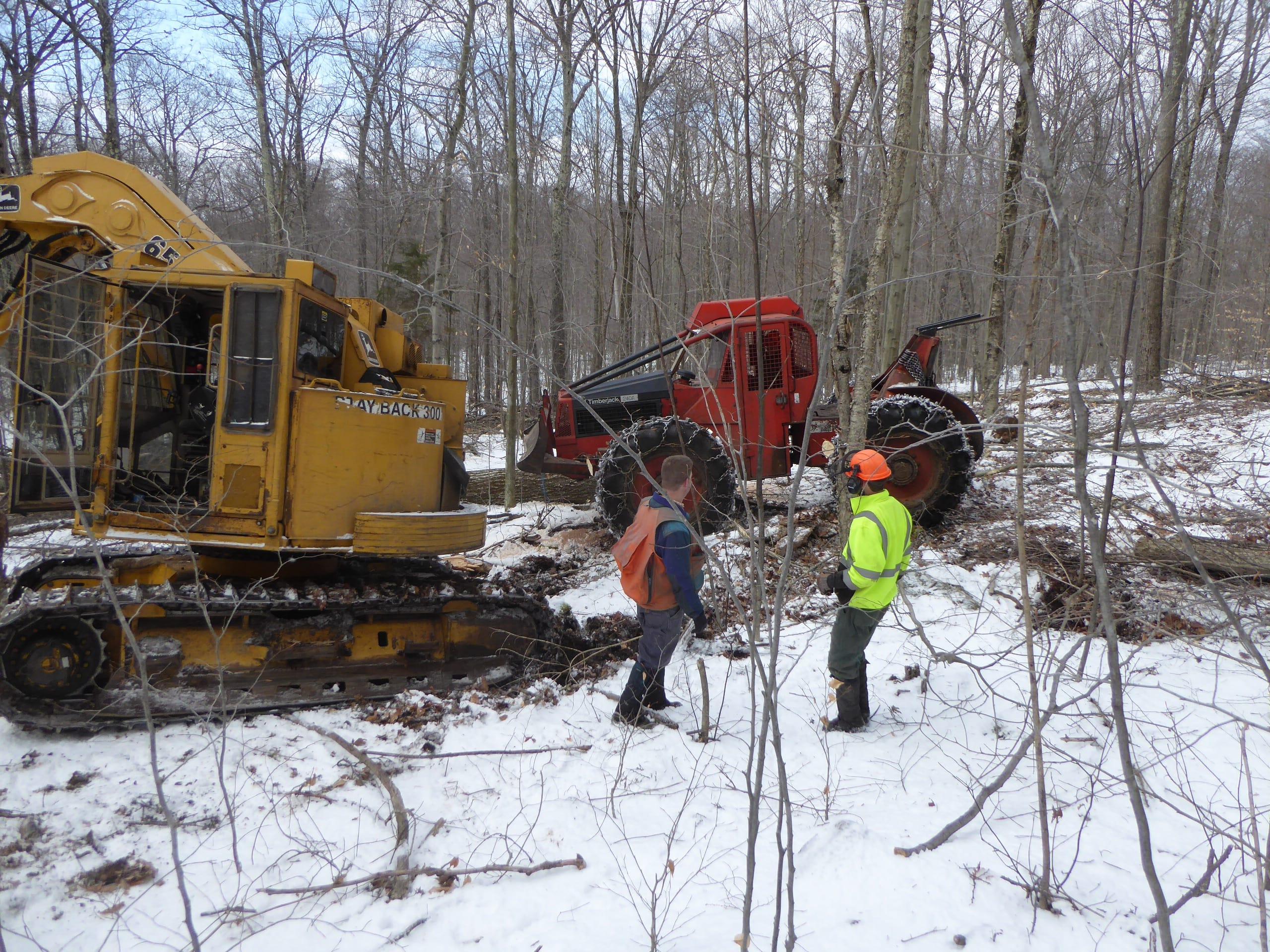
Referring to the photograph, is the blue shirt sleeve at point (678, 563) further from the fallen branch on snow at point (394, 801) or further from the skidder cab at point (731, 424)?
the skidder cab at point (731, 424)

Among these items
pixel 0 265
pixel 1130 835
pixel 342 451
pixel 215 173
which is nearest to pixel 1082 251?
pixel 1130 835

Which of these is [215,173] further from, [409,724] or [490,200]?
[409,724]

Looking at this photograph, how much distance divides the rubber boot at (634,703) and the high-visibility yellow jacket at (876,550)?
1353 mm

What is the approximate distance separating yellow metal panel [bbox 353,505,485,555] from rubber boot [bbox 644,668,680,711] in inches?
64.6

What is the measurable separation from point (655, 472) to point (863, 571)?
3885 millimetres

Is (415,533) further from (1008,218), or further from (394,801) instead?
(1008,218)

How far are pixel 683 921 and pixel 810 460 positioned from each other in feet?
20.4

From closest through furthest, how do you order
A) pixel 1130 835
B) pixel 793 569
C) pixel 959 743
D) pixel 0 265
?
pixel 1130 835
pixel 959 743
pixel 793 569
pixel 0 265

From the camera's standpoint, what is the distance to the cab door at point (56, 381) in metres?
4.37

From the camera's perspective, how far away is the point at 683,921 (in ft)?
9.57

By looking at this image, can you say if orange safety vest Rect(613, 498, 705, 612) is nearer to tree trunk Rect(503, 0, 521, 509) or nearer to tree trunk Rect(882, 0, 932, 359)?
tree trunk Rect(882, 0, 932, 359)

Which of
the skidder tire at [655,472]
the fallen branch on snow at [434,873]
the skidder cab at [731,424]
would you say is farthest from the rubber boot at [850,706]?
the skidder tire at [655,472]

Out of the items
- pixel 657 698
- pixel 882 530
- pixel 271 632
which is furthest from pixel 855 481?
pixel 271 632

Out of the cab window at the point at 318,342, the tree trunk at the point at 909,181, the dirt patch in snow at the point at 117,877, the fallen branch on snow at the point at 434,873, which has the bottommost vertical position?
the dirt patch in snow at the point at 117,877
